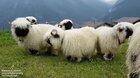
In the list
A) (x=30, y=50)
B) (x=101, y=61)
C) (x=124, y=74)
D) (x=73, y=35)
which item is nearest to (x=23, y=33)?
(x=30, y=50)

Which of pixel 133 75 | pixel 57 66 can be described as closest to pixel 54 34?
pixel 57 66

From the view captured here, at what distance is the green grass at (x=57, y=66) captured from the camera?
11.8 m

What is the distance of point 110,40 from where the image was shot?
537 inches

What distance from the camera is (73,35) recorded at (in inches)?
529

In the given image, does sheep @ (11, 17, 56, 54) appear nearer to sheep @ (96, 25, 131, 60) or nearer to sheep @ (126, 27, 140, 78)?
sheep @ (96, 25, 131, 60)

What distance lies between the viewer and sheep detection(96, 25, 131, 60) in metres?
13.6

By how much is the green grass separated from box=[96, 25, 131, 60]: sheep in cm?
25

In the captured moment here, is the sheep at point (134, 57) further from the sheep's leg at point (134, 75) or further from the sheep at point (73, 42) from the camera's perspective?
the sheep at point (73, 42)

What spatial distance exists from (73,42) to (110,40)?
46.6 inches

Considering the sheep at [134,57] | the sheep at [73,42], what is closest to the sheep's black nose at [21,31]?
the sheep at [73,42]

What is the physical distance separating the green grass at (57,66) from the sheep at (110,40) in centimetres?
25

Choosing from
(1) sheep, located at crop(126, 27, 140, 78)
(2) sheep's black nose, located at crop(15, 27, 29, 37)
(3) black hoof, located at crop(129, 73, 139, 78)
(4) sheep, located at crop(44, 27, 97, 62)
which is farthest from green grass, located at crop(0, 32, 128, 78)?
(3) black hoof, located at crop(129, 73, 139, 78)

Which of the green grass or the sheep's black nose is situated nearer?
the green grass

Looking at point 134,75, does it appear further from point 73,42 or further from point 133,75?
point 73,42
